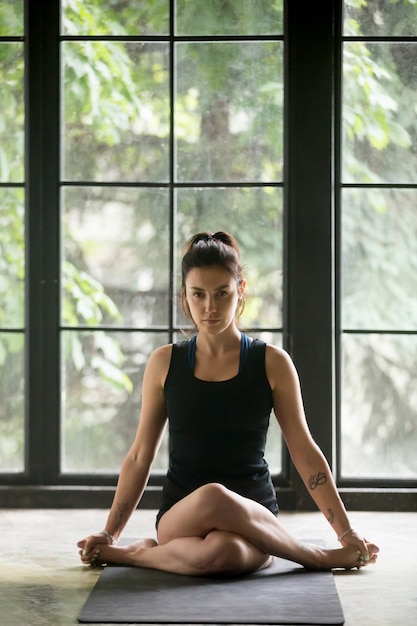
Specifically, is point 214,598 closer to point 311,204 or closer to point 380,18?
point 311,204

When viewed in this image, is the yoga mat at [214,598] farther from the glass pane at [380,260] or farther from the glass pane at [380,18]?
the glass pane at [380,18]

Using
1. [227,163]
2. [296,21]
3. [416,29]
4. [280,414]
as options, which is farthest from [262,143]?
[280,414]

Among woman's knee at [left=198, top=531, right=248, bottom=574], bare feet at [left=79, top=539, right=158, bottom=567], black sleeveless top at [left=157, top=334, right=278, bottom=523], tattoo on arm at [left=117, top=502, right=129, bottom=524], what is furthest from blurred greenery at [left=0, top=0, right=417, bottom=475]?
woman's knee at [left=198, top=531, right=248, bottom=574]

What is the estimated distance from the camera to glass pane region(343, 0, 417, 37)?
12.5ft

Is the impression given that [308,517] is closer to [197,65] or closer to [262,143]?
[262,143]

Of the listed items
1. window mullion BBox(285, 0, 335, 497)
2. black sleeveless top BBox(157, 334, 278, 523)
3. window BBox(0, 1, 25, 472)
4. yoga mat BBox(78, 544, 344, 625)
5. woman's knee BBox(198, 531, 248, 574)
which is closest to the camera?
yoga mat BBox(78, 544, 344, 625)

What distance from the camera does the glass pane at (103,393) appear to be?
12.9ft

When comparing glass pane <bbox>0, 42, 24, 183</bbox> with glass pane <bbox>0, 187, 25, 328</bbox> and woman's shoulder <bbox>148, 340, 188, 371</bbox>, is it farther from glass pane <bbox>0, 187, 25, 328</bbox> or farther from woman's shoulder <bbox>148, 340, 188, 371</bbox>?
woman's shoulder <bbox>148, 340, 188, 371</bbox>

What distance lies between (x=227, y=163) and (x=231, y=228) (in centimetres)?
25

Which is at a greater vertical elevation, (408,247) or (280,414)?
(408,247)

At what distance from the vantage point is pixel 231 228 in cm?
389

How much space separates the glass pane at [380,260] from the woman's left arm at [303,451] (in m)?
0.82

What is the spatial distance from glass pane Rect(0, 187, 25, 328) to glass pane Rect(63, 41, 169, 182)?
0.95 feet

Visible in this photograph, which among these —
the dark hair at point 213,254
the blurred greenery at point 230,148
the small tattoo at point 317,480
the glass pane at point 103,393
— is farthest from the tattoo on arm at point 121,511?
the blurred greenery at point 230,148
